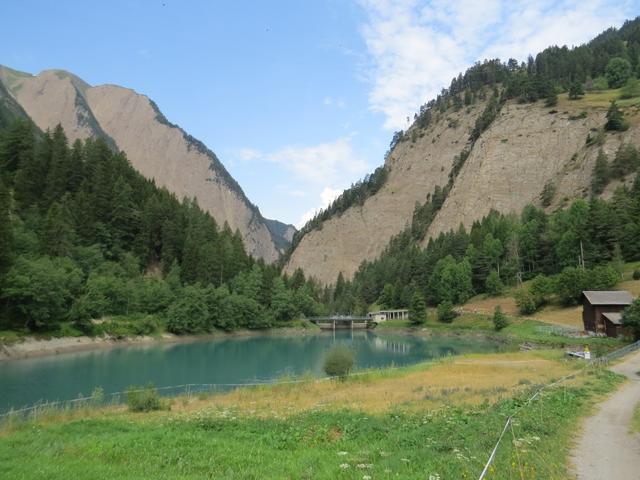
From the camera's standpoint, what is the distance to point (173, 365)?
177ft

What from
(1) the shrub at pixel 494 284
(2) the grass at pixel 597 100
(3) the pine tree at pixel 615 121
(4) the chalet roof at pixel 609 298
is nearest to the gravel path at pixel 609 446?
(4) the chalet roof at pixel 609 298

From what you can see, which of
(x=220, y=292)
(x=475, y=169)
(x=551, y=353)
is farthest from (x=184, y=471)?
(x=475, y=169)

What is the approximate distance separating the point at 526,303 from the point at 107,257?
8171cm

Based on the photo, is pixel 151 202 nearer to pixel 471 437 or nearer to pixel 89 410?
pixel 89 410

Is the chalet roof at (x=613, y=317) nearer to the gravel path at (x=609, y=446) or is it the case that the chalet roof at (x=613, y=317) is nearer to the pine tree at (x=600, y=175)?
the gravel path at (x=609, y=446)

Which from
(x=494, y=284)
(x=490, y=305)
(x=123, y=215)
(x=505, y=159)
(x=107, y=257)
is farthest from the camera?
(x=505, y=159)

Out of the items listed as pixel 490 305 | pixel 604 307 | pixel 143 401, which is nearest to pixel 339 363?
pixel 143 401

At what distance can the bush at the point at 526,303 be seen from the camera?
3260 inches

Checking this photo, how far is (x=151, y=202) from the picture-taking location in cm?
10362

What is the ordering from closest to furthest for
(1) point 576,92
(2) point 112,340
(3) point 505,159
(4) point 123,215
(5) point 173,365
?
(5) point 173,365 → (2) point 112,340 → (4) point 123,215 → (3) point 505,159 → (1) point 576,92

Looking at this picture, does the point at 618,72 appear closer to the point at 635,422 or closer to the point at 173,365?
the point at 173,365

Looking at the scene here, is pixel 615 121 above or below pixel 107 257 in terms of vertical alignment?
above

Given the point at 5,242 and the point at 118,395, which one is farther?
the point at 5,242

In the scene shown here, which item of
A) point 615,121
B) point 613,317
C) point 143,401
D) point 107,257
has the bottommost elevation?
point 143,401
